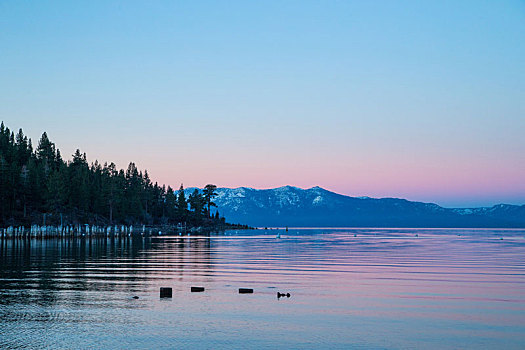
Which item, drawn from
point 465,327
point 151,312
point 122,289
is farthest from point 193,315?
point 465,327

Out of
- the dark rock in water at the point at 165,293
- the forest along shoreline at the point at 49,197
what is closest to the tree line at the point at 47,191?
the forest along shoreline at the point at 49,197

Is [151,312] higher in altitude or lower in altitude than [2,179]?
lower

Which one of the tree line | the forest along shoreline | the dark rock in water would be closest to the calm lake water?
the dark rock in water

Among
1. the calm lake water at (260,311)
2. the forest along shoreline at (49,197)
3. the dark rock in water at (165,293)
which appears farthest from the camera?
the forest along shoreline at (49,197)

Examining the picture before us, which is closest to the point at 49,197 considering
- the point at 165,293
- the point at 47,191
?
the point at 47,191

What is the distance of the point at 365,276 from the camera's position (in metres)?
46.4

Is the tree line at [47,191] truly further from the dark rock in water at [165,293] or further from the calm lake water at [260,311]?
the dark rock in water at [165,293]

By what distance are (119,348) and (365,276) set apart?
29.9 m

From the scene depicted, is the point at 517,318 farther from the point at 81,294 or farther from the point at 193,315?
the point at 81,294

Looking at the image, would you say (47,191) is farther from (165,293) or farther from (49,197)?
(165,293)

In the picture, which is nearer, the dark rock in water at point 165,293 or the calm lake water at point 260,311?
the calm lake water at point 260,311

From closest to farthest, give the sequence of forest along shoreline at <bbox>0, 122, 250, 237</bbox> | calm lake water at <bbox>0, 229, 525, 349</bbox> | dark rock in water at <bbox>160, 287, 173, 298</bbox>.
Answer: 1. calm lake water at <bbox>0, 229, 525, 349</bbox>
2. dark rock in water at <bbox>160, 287, 173, 298</bbox>
3. forest along shoreline at <bbox>0, 122, 250, 237</bbox>

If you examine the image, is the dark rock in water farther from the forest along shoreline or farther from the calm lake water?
the forest along shoreline

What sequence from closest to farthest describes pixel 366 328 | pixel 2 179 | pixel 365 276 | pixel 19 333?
pixel 19 333, pixel 366 328, pixel 365 276, pixel 2 179
